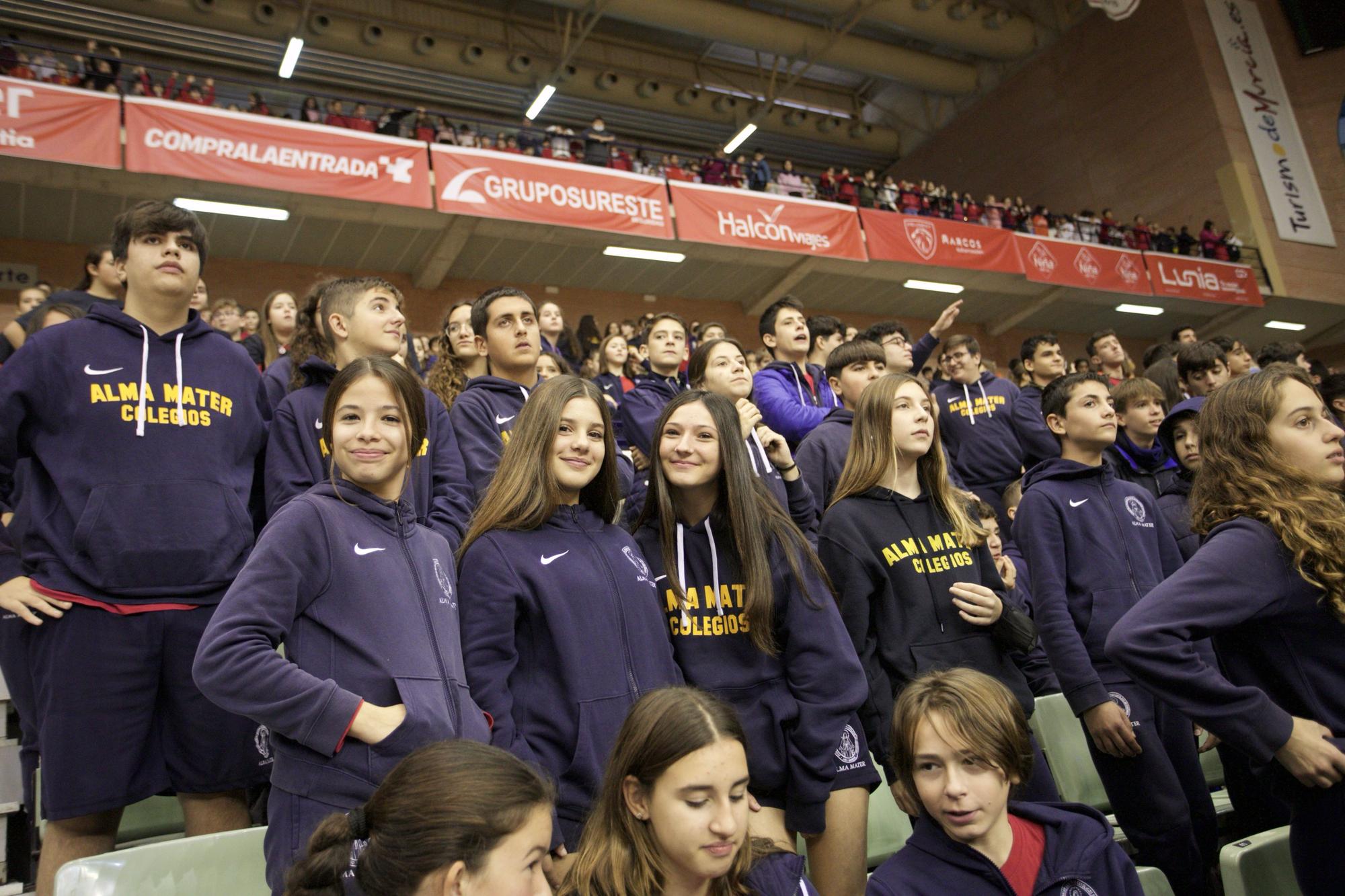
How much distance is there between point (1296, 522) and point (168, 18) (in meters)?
14.4

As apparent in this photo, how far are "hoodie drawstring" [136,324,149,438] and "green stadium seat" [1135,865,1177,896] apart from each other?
2.42m

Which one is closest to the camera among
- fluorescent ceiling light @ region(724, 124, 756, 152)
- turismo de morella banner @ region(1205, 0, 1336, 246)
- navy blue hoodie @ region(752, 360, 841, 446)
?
navy blue hoodie @ region(752, 360, 841, 446)

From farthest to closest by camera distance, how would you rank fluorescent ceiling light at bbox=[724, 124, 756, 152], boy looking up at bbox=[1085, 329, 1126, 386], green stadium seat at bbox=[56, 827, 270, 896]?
fluorescent ceiling light at bbox=[724, 124, 756, 152] < boy looking up at bbox=[1085, 329, 1126, 386] < green stadium seat at bbox=[56, 827, 270, 896]

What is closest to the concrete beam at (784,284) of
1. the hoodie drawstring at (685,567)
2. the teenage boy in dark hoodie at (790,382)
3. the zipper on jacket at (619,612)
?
the teenage boy in dark hoodie at (790,382)

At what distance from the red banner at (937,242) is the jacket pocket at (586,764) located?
11197 millimetres

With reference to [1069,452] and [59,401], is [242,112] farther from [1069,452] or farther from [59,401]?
[1069,452]

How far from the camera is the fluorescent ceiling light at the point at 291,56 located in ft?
39.6

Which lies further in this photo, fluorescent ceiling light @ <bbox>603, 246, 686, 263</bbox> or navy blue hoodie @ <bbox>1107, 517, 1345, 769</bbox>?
fluorescent ceiling light @ <bbox>603, 246, 686, 263</bbox>

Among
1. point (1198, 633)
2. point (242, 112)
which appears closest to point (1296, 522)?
point (1198, 633)

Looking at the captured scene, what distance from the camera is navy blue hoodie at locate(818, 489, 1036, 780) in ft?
7.53

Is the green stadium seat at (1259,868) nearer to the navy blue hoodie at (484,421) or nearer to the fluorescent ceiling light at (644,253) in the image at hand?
the navy blue hoodie at (484,421)

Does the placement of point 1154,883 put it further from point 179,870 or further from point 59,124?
point 59,124

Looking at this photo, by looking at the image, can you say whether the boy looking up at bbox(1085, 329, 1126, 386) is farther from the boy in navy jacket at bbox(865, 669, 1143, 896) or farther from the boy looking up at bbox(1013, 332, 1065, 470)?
the boy in navy jacket at bbox(865, 669, 1143, 896)

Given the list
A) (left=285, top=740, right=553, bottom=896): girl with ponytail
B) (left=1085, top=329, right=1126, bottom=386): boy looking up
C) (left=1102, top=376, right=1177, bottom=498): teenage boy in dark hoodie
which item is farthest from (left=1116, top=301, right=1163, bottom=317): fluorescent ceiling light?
(left=285, top=740, right=553, bottom=896): girl with ponytail
